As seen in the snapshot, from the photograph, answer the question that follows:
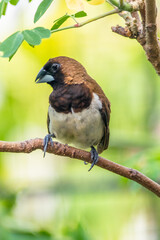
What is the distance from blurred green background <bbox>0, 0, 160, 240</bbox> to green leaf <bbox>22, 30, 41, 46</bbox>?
2.85 meters

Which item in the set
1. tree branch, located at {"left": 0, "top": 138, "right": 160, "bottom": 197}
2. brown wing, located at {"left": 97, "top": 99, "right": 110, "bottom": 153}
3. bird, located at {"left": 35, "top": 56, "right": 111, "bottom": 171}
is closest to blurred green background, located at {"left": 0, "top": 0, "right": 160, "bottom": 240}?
brown wing, located at {"left": 97, "top": 99, "right": 110, "bottom": 153}

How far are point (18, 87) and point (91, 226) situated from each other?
1705 mm

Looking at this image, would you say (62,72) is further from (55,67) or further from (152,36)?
(152,36)

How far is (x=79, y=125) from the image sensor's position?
113 inches

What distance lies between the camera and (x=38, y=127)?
5.18 meters

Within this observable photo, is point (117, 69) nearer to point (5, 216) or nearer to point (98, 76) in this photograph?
point (98, 76)

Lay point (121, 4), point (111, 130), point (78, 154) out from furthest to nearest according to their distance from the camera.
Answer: point (111, 130), point (78, 154), point (121, 4)

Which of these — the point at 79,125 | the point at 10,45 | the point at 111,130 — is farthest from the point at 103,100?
the point at 111,130

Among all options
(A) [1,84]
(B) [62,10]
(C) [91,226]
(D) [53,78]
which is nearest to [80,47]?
(B) [62,10]

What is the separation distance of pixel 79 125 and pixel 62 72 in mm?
337

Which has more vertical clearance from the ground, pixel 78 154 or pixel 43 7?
pixel 43 7

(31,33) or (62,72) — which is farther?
(62,72)

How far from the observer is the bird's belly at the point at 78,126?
287cm

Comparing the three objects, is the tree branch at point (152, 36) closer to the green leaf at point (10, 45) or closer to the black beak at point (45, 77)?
the green leaf at point (10, 45)
